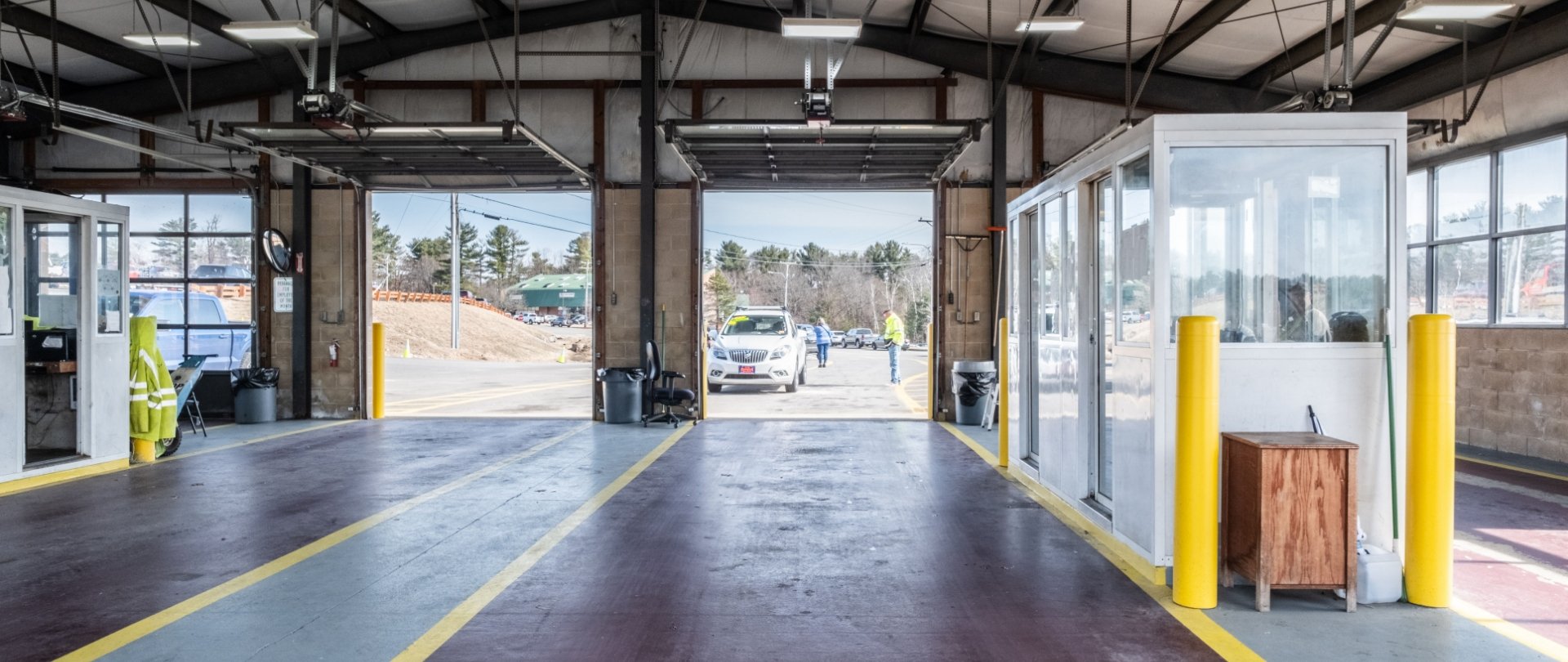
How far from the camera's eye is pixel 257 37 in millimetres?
7566

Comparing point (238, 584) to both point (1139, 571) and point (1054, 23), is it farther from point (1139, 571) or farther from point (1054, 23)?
point (1054, 23)

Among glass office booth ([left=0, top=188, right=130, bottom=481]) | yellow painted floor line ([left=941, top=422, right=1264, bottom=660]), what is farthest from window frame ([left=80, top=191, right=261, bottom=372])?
yellow painted floor line ([left=941, top=422, right=1264, bottom=660])

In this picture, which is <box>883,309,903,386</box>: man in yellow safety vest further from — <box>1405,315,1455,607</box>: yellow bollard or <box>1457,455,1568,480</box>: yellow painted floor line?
<box>1405,315,1455,607</box>: yellow bollard

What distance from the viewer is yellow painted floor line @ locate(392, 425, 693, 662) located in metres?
3.65

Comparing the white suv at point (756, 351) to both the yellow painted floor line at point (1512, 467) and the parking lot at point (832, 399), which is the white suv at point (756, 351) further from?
the yellow painted floor line at point (1512, 467)

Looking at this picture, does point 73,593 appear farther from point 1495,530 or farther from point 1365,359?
point 1495,530

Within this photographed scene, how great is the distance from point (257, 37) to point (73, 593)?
5.19 m

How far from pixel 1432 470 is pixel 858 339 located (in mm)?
37035

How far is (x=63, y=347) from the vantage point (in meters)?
7.77

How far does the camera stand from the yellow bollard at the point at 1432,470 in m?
4.08

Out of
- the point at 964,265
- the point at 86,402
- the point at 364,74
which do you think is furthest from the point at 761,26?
the point at 86,402

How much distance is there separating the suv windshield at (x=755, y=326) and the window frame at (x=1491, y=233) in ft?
32.7

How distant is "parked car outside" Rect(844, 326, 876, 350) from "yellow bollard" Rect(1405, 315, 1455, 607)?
3656 cm

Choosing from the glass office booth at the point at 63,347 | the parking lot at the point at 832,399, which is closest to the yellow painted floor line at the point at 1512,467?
the parking lot at the point at 832,399
